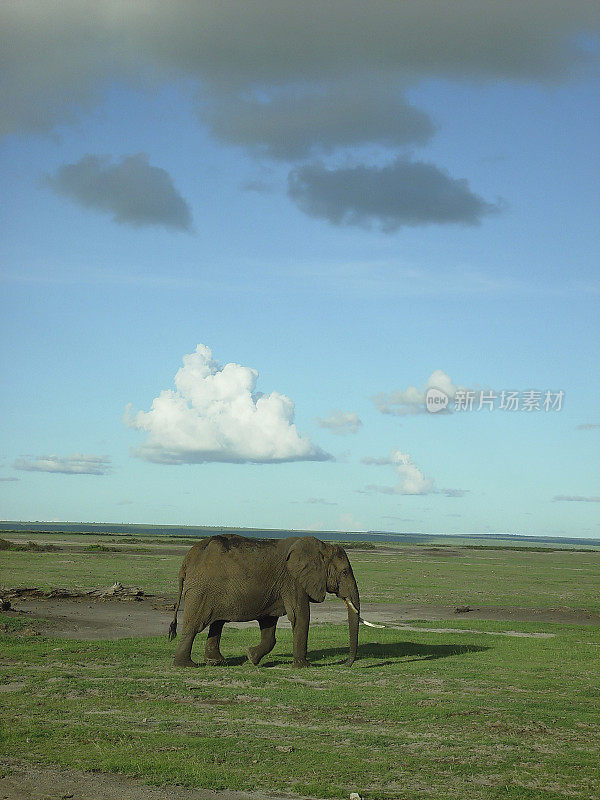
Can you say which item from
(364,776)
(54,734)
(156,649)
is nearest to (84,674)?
(156,649)

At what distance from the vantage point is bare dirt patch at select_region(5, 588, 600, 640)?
28281 mm

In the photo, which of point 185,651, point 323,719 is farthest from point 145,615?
point 323,719

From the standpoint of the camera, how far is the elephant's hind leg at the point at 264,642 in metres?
21.3

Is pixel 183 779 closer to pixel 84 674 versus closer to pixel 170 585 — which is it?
pixel 84 674

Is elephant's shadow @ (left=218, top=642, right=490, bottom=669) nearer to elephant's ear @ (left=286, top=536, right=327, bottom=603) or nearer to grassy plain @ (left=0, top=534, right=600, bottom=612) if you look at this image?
elephant's ear @ (left=286, top=536, right=327, bottom=603)

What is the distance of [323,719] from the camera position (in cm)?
1545

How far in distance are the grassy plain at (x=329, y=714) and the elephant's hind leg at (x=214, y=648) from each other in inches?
18.4

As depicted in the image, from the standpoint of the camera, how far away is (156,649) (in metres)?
23.2

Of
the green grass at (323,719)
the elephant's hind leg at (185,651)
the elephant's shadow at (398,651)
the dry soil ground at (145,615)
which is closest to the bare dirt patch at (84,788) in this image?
the green grass at (323,719)

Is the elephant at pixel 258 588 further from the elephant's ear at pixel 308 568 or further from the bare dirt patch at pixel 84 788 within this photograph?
the bare dirt patch at pixel 84 788

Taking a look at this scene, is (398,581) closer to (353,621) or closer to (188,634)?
(353,621)

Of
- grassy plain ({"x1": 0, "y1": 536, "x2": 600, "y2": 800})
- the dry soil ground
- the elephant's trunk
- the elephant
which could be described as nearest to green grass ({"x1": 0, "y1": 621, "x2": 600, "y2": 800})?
grassy plain ({"x1": 0, "y1": 536, "x2": 600, "y2": 800})

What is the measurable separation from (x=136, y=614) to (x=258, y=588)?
42.2ft

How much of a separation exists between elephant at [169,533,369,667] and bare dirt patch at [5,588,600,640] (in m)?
6.52
